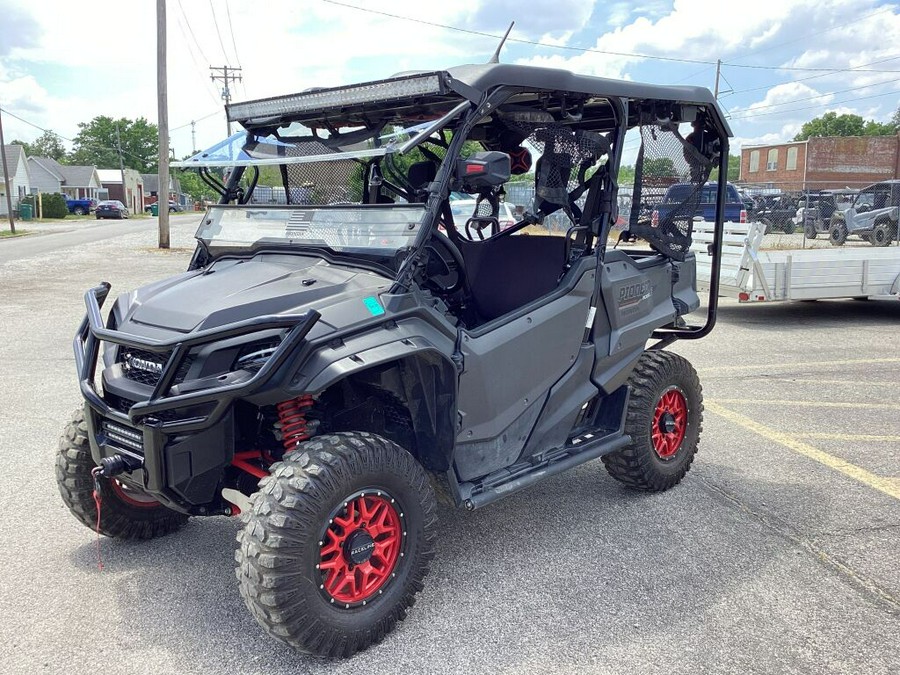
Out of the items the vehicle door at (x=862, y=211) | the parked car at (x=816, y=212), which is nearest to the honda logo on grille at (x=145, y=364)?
the parked car at (x=816, y=212)

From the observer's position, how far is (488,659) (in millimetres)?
3133

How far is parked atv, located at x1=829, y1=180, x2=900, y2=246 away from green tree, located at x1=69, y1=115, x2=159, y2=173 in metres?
107

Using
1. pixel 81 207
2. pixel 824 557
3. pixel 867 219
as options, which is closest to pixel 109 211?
pixel 81 207

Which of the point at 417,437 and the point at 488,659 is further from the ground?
the point at 417,437

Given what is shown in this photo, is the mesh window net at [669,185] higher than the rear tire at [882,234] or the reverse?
higher

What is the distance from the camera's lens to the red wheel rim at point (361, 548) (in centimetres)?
311

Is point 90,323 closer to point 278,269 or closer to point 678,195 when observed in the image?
point 278,269

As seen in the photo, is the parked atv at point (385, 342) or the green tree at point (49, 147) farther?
the green tree at point (49, 147)

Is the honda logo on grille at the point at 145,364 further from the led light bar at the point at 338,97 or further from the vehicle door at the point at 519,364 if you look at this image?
the led light bar at the point at 338,97

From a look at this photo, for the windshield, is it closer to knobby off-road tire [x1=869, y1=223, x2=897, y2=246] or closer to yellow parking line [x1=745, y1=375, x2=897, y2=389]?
yellow parking line [x1=745, y1=375, x2=897, y2=389]

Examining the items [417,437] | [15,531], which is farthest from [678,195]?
[15,531]

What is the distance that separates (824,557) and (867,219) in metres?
19.8

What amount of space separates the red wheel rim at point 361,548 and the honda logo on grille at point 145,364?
95 centimetres

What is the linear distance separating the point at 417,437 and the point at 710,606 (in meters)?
1.54
